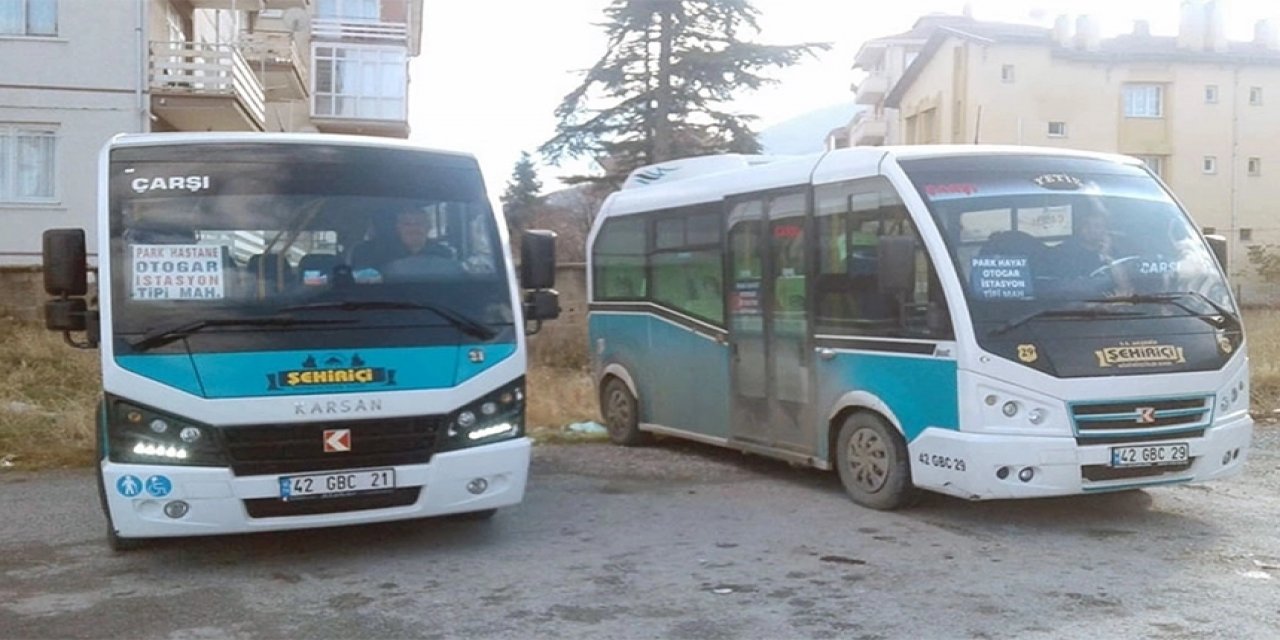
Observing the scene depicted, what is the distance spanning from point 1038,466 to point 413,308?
Result: 389 cm

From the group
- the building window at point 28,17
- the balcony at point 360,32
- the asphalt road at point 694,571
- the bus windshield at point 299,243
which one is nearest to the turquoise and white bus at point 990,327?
the asphalt road at point 694,571

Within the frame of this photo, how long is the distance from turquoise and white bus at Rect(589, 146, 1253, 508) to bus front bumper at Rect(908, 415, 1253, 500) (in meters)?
0.01

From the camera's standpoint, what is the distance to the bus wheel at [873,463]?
8.62 m

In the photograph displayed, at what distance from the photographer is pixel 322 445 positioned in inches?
280

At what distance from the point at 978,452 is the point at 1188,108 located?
41.5 meters

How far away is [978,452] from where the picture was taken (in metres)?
7.83

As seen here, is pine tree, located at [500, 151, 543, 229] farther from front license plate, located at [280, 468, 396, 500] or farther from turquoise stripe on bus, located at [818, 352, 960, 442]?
front license plate, located at [280, 468, 396, 500]

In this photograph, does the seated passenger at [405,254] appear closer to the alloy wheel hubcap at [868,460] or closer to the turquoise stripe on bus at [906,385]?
the turquoise stripe on bus at [906,385]

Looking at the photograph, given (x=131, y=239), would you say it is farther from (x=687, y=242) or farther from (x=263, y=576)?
(x=687, y=242)

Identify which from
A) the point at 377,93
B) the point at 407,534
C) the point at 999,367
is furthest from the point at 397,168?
the point at 377,93

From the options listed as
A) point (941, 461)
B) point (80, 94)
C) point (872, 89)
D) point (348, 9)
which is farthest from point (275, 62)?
point (872, 89)

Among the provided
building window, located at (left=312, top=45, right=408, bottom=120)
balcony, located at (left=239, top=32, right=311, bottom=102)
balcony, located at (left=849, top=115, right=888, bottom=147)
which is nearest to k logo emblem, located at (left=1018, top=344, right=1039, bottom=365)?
balcony, located at (left=239, top=32, right=311, bottom=102)

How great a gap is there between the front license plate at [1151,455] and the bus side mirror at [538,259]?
3.71 meters

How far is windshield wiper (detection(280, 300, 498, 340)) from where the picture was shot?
288 inches
